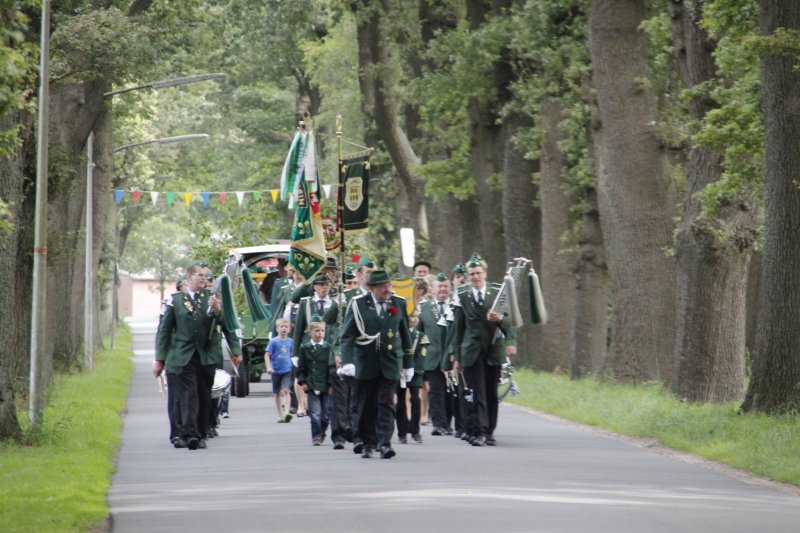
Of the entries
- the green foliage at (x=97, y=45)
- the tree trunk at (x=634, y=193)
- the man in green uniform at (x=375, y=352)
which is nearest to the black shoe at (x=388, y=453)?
the man in green uniform at (x=375, y=352)

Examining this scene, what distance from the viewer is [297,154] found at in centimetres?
2366

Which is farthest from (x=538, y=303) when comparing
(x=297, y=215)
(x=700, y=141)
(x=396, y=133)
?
(x=396, y=133)

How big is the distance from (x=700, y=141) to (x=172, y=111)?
138ft

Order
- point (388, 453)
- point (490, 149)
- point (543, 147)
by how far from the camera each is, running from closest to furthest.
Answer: point (388, 453) → point (543, 147) → point (490, 149)

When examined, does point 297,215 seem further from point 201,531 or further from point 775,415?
point 201,531

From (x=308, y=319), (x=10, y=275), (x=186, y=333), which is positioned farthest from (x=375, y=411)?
(x=10, y=275)

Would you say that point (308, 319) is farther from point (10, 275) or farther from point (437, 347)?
point (10, 275)

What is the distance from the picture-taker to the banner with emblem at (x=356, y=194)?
22297 mm

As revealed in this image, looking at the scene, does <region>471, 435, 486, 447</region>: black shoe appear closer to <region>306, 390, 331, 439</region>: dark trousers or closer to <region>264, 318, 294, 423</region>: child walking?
<region>306, 390, 331, 439</region>: dark trousers

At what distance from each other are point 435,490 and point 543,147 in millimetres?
21237

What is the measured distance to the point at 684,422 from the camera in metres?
20.5

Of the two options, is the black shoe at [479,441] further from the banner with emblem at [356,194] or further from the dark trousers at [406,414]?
the banner with emblem at [356,194]

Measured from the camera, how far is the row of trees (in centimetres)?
2009

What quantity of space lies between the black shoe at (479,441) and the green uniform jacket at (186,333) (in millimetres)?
2797
